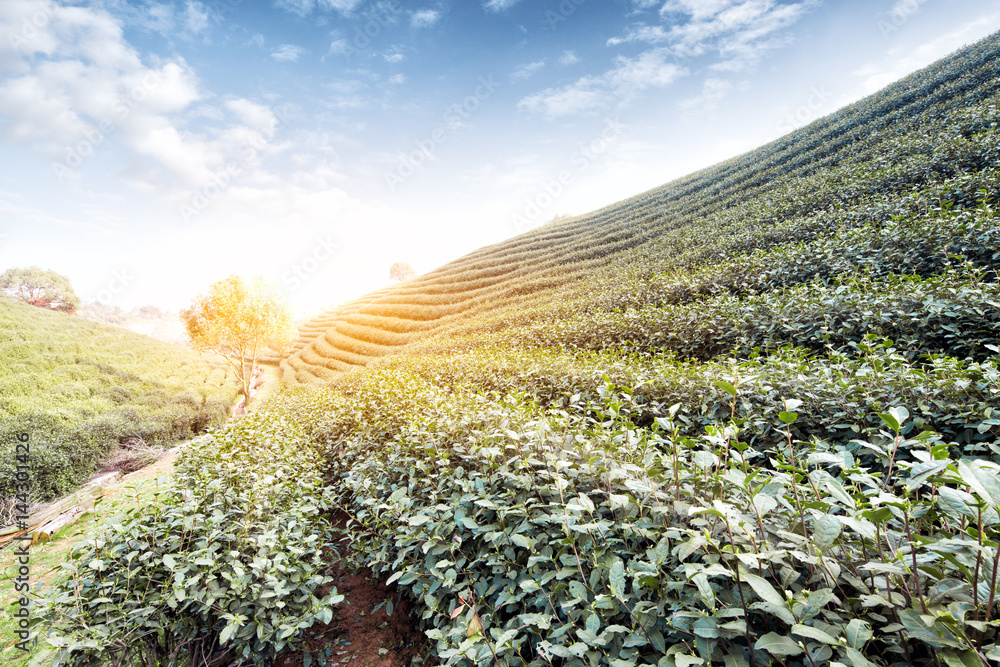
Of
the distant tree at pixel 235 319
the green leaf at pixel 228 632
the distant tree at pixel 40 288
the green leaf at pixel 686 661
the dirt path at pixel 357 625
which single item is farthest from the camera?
the distant tree at pixel 235 319

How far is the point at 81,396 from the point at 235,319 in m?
8.48

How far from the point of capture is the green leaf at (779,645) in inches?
47.3

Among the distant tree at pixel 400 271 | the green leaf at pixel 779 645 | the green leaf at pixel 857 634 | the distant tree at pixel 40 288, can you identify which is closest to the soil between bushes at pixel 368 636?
the green leaf at pixel 779 645

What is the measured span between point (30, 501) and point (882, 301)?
1552cm

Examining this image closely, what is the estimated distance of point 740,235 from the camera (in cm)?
1154

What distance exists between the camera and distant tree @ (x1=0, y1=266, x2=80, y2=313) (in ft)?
53.3

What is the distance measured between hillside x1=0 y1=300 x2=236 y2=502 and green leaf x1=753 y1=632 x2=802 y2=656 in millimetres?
12411

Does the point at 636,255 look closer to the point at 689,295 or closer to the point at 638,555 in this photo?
the point at 689,295

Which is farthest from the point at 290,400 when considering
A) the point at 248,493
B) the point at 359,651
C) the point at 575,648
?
the point at 575,648

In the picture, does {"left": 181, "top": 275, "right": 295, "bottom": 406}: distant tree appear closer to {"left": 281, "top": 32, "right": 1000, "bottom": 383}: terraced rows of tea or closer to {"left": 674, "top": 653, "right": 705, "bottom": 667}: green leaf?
{"left": 281, "top": 32, "right": 1000, "bottom": 383}: terraced rows of tea

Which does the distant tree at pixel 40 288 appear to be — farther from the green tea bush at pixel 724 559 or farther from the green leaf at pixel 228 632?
the green tea bush at pixel 724 559

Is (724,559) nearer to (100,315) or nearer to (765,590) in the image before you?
(765,590)

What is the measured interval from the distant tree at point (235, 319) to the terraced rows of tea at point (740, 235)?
427 centimetres

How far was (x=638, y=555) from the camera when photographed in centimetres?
195
